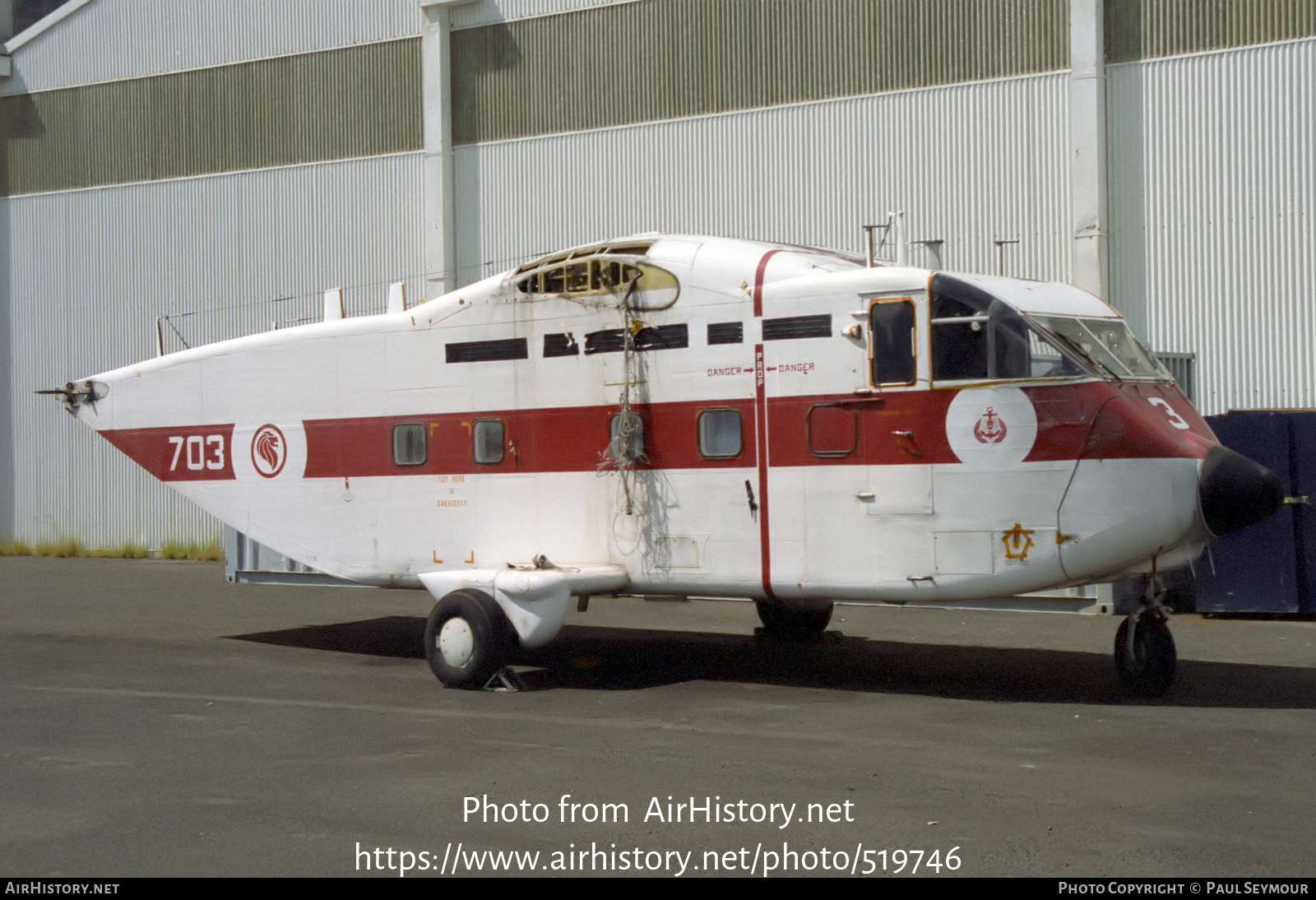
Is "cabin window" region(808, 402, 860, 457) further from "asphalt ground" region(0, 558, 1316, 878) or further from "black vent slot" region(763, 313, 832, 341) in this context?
"asphalt ground" region(0, 558, 1316, 878)

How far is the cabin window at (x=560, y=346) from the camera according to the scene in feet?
40.6

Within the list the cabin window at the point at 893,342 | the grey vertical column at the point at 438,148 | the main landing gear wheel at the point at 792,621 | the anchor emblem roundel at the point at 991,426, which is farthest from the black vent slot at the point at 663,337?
the grey vertical column at the point at 438,148

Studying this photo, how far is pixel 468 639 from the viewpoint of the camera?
11.8 meters

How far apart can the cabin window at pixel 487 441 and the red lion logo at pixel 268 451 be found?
2.21 metres

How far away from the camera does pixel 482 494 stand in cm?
1284

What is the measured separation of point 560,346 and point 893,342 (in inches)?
123

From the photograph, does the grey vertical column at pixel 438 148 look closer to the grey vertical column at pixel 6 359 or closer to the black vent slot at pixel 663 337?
the grey vertical column at pixel 6 359

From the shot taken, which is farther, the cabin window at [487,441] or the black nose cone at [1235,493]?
the cabin window at [487,441]

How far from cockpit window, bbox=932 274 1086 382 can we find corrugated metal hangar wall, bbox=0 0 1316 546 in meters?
4.36

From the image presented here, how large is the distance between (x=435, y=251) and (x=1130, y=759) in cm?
1684

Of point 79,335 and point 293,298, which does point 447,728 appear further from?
point 79,335

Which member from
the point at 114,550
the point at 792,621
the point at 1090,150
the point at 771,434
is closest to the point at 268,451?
the point at 771,434

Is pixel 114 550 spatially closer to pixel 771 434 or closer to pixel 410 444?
pixel 410 444

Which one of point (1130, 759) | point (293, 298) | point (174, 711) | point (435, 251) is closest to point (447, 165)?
point (435, 251)
